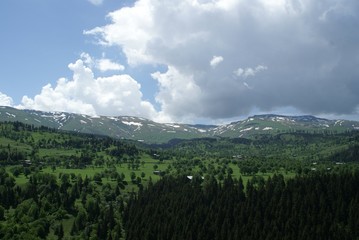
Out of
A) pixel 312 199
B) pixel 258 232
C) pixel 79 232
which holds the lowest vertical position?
pixel 79 232

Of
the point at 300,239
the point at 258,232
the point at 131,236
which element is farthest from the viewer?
the point at 131,236

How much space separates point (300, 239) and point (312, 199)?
129ft

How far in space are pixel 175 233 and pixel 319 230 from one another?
2524 inches

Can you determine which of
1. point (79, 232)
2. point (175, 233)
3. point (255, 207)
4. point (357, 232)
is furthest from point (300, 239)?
point (79, 232)

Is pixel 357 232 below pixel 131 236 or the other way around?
the other way around

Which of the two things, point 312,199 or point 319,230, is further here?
point 312,199

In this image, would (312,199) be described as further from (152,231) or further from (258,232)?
(152,231)

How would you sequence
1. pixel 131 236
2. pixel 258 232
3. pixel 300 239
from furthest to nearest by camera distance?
pixel 131 236, pixel 258 232, pixel 300 239

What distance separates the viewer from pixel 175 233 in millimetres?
185125

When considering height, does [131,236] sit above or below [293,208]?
below

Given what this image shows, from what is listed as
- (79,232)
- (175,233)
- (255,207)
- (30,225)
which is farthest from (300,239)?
(30,225)

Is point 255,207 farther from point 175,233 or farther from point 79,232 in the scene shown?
point 79,232

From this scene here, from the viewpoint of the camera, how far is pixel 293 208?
191375 millimetres

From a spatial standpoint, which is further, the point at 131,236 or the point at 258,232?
the point at 131,236
